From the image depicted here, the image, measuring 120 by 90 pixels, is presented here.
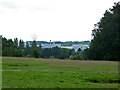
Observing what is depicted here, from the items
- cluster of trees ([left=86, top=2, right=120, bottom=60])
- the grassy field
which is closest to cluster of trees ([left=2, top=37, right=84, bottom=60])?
cluster of trees ([left=86, top=2, right=120, bottom=60])

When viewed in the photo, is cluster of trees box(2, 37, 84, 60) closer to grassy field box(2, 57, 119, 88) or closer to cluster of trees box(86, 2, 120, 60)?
cluster of trees box(86, 2, 120, 60)

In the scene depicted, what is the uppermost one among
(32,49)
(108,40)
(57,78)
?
(108,40)

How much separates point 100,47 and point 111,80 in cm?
4175

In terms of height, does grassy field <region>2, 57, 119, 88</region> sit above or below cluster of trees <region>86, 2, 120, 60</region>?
below

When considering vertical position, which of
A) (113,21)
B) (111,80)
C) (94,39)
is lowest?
(111,80)

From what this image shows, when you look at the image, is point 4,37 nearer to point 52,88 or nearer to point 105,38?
point 105,38

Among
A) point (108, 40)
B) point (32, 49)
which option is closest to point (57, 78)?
point (108, 40)

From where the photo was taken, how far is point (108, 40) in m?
61.3

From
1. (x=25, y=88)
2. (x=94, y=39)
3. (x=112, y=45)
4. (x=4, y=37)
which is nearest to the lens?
(x=25, y=88)

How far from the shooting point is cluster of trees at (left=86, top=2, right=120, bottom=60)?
58816 mm

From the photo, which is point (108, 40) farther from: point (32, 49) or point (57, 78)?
point (57, 78)

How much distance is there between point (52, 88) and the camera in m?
13.7

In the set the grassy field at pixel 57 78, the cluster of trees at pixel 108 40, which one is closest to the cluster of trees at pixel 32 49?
the cluster of trees at pixel 108 40

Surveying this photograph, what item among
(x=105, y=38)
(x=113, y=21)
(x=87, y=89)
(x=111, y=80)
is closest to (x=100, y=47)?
(x=105, y=38)
